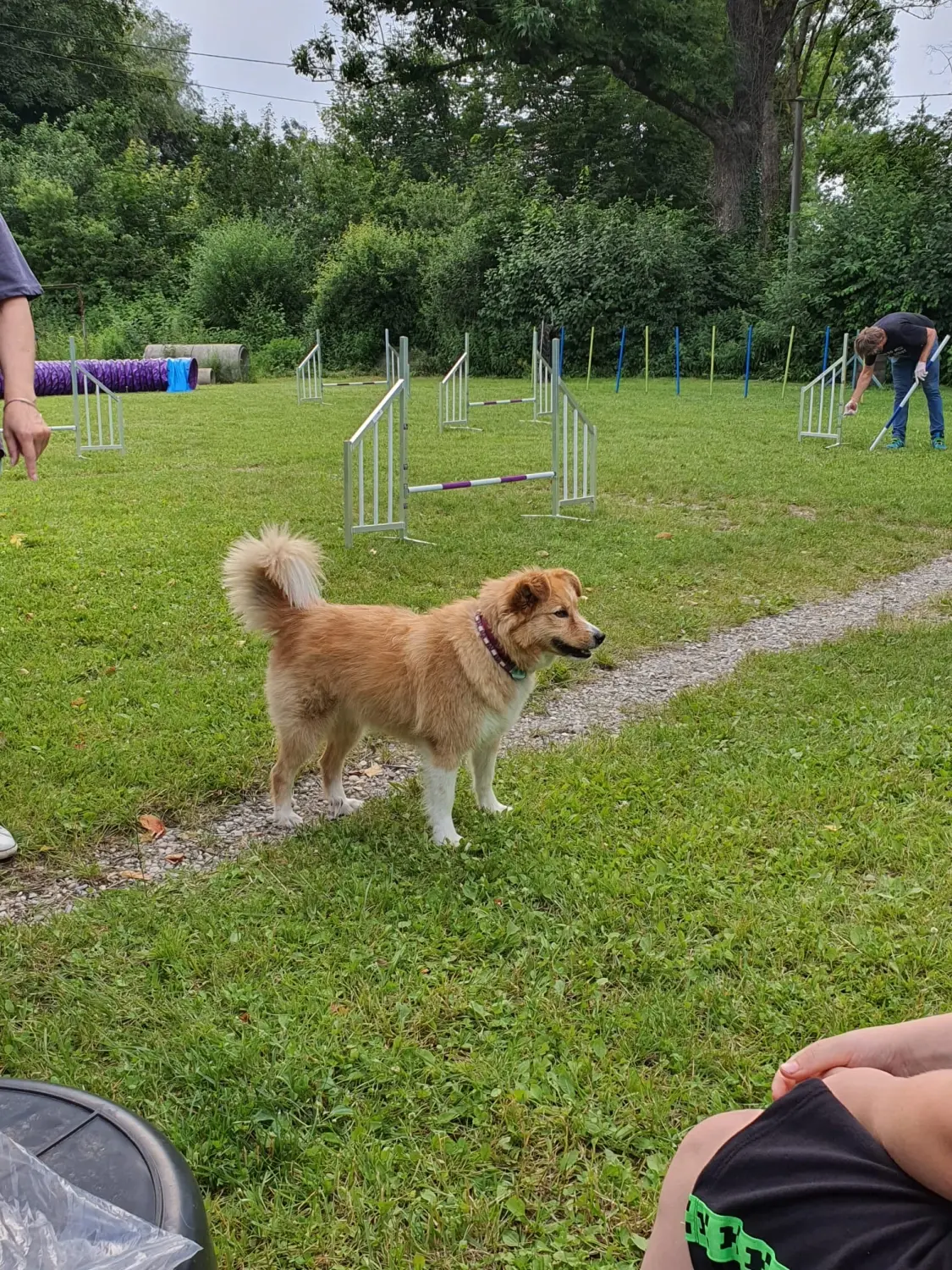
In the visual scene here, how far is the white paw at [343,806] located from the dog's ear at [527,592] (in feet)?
3.74

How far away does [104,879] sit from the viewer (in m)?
3.57

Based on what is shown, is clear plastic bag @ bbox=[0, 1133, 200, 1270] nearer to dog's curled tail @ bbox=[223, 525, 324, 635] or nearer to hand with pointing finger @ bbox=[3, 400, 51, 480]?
hand with pointing finger @ bbox=[3, 400, 51, 480]

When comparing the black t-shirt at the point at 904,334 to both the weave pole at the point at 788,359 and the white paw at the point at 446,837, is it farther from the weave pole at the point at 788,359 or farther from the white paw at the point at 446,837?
the white paw at the point at 446,837

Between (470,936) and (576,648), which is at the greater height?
(576,648)

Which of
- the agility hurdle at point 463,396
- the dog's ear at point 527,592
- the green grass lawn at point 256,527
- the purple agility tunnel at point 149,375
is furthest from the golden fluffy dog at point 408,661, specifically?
the purple agility tunnel at point 149,375

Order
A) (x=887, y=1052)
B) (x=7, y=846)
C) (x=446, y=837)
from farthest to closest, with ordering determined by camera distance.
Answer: (x=446, y=837) → (x=7, y=846) → (x=887, y=1052)

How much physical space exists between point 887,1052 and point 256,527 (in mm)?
7955

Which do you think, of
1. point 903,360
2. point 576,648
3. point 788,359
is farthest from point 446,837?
point 788,359

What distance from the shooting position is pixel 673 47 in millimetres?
25922

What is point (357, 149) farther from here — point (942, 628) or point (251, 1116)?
point (251, 1116)

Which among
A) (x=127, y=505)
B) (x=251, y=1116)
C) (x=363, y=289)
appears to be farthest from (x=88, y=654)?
(x=363, y=289)

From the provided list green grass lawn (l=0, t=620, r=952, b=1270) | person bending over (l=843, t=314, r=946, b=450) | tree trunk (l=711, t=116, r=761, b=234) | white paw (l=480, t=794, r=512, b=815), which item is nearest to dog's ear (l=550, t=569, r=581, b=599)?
green grass lawn (l=0, t=620, r=952, b=1270)

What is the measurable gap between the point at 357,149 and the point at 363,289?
13037 millimetres

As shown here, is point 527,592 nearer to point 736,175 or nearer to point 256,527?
point 256,527
